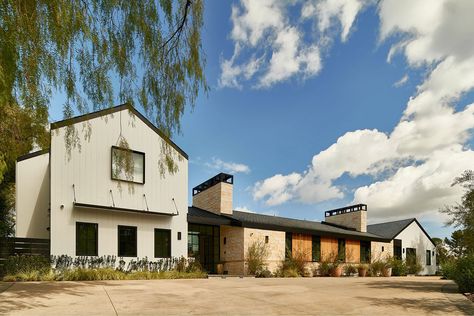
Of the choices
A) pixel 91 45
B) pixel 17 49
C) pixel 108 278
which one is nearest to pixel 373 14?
pixel 91 45

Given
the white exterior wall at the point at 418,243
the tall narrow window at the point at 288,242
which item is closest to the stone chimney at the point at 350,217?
the white exterior wall at the point at 418,243

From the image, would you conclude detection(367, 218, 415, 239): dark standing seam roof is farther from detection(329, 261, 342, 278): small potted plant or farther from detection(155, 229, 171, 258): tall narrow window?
detection(155, 229, 171, 258): tall narrow window

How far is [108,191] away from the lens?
52.9 feet

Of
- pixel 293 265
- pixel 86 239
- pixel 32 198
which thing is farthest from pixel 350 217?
pixel 32 198

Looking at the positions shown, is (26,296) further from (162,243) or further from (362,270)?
(362,270)

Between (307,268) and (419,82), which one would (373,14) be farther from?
(307,268)

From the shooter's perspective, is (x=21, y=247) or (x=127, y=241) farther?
(x=127, y=241)

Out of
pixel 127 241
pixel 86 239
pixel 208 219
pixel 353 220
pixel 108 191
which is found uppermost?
pixel 108 191

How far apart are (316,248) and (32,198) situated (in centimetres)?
1541

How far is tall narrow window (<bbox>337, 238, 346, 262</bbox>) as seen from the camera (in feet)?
80.3

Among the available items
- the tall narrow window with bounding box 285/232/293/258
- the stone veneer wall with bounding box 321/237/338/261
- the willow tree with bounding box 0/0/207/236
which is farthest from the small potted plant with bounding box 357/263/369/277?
the willow tree with bounding box 0/0/207/236

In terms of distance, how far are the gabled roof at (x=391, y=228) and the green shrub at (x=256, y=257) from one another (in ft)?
44.5

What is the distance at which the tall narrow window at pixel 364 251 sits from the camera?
27219mm

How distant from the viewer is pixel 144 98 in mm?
7910
